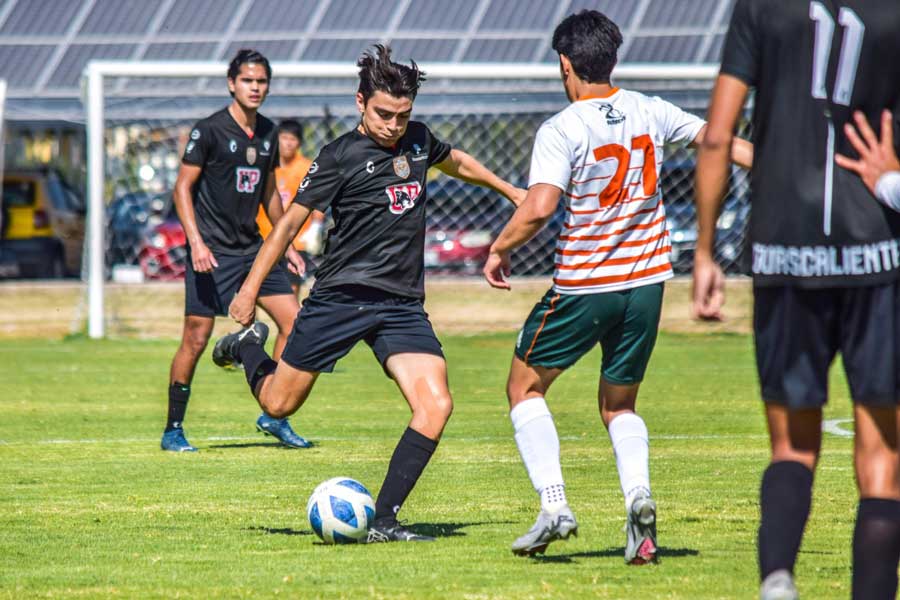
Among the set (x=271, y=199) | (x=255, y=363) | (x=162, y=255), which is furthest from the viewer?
(x=162, y=255)

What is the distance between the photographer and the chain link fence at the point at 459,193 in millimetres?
19469

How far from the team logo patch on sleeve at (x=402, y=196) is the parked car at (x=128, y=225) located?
12.8 meters

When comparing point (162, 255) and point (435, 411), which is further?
point (162, 255)

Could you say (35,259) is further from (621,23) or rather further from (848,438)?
(848,438)

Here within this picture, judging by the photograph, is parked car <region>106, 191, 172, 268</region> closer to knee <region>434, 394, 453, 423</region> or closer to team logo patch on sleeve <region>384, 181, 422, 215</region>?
team logo patch on sleeve <region>384, 181, 422, 215</region>

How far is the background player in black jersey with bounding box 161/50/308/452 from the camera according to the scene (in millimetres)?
9305

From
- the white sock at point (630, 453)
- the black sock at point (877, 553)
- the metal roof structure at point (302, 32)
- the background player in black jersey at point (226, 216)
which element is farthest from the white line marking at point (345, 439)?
the metal roof structure at point (302, 32)

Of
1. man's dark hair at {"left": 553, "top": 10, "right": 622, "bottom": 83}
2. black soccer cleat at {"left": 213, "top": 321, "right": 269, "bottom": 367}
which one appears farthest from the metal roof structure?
man's dark hair at {"left": 553, "top": 10, "right": 622, "bottom": 83}

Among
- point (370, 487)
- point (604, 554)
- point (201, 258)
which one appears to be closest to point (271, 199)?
point (201, 258)

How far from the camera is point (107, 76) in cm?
1805

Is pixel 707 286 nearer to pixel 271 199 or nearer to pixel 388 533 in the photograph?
pixel 388 533

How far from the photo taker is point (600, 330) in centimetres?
562

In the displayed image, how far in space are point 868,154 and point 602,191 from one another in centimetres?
174

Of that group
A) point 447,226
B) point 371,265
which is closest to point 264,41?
point 447,226
